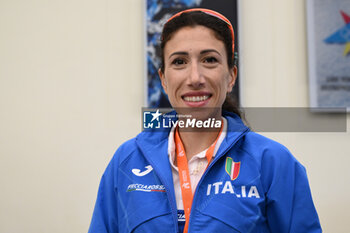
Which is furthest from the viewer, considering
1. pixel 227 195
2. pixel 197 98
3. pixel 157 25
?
pixel 157 25

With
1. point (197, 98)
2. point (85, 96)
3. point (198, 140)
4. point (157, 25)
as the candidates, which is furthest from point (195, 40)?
point (85, 96)

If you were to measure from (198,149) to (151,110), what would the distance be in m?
0.76

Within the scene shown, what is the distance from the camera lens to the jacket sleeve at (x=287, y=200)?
2.97 ft

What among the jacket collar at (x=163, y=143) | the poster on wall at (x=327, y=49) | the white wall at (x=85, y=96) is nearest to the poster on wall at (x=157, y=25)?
the white wall at (x=85, y=96)

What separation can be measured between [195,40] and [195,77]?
118 millimetres

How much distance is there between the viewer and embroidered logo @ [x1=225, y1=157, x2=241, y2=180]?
923 millimetres

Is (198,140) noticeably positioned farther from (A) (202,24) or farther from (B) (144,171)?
(A) (202,24)

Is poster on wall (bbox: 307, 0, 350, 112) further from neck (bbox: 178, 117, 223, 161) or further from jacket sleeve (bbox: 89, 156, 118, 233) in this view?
jacket sleeve (bbox: 89, 156, 118, 233)

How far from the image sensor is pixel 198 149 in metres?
1.05

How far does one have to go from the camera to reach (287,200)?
913 millimetres

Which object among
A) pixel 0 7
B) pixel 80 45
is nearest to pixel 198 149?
pixel 80 45

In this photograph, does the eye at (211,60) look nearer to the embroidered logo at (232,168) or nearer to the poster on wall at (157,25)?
the embroidered logo at (232,168)

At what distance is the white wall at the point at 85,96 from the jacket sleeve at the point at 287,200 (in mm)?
920

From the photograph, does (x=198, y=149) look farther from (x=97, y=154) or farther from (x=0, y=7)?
(x=0, y=7)
